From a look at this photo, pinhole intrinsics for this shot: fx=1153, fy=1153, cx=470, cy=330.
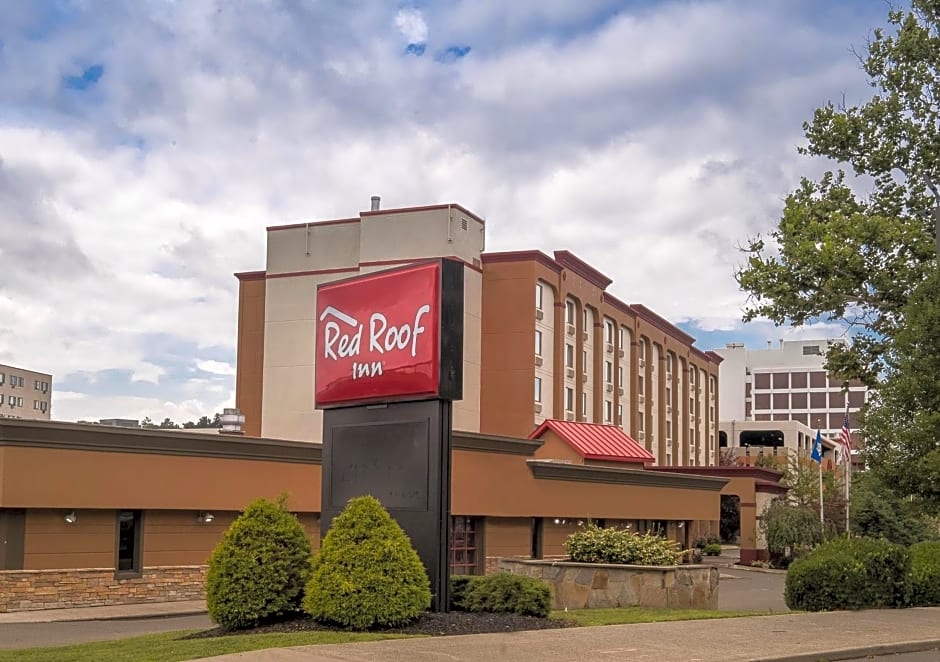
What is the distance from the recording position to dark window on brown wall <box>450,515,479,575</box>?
110 ft

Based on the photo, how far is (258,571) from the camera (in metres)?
16.1

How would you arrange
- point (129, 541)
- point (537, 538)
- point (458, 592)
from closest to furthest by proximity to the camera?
point (458, 592)
point (129, 541)
point (537, 538)

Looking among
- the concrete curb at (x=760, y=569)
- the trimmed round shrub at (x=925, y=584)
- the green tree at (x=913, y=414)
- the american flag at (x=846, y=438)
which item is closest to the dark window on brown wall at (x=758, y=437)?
the concrete curb at (x=760, y=569)

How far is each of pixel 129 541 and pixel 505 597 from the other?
13199mm

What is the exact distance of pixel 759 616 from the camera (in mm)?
19797

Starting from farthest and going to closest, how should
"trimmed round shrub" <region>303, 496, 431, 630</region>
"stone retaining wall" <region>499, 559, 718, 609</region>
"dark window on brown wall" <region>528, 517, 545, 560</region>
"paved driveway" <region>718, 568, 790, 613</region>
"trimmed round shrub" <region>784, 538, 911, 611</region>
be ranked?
"dark window on brown wall" <region>528, 517, 545, 560</region> → "paved driveway" <region>718, 568, 790, 613</region> → "stone retaining wall" <region>499, 559, 718, 609</region> → "trimmed round shrub" <region>784, 538, 911, 611</region> → "trimmed round shrub" <region>303, 496, 431, 630</region>

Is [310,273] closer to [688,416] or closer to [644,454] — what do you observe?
[644,454]

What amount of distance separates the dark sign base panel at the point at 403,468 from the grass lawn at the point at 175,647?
88.6 inches

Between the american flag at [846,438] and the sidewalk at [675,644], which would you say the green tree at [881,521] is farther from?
the sidewalk at [675,644]

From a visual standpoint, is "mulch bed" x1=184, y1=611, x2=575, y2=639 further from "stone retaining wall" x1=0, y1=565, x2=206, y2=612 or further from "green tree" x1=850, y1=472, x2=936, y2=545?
"green tree" x1=850, y1=472, x2=936, y2=545

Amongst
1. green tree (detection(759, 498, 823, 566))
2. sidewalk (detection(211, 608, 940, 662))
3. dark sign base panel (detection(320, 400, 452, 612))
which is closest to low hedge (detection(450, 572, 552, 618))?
dark sign base panel (detection(320, 400, 452, 612))

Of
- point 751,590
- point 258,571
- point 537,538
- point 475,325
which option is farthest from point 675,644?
point 475,325

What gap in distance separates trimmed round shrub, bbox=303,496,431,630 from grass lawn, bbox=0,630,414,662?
16.9 inches

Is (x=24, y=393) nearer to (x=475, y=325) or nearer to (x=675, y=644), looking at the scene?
(x=475, y=325)
